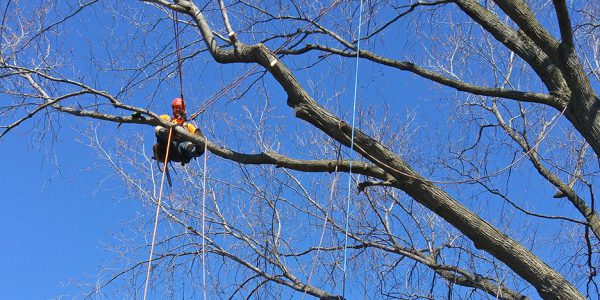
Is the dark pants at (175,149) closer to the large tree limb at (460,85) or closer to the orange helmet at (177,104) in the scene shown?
the orange helmet at (177,104)

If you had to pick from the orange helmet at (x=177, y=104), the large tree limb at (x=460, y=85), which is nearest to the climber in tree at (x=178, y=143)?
the orange helmet at (x=177, y=104)

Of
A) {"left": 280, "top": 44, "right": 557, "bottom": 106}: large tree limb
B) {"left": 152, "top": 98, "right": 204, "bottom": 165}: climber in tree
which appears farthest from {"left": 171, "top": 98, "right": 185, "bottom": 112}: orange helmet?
{"left": 280, "top": 44, "right": 557, "bottom": 106}: large tree limb

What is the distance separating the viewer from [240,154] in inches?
219

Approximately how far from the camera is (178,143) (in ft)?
20.5

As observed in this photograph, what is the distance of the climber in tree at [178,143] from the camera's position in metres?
6.00

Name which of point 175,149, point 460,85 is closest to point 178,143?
point 175,149

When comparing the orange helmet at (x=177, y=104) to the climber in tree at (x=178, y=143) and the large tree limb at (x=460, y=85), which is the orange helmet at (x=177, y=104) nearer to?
the climber in tree at (x=178, y=143)

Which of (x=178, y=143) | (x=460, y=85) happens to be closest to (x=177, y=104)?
(x=178, y=143)

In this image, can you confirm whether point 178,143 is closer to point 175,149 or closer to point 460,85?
point 175,149

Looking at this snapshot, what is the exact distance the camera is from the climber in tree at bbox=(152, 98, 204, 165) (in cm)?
600

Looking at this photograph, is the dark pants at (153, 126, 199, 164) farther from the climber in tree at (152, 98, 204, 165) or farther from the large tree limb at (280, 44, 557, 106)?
the large tree limb at (280, 44, 557, 106)

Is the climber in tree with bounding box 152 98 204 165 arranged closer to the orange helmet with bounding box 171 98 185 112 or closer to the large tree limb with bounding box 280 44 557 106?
the orange helmet with bounding box 171 98 185 112

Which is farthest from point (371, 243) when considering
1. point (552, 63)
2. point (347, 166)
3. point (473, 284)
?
point (552, 63)

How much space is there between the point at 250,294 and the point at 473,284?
5.81ft
